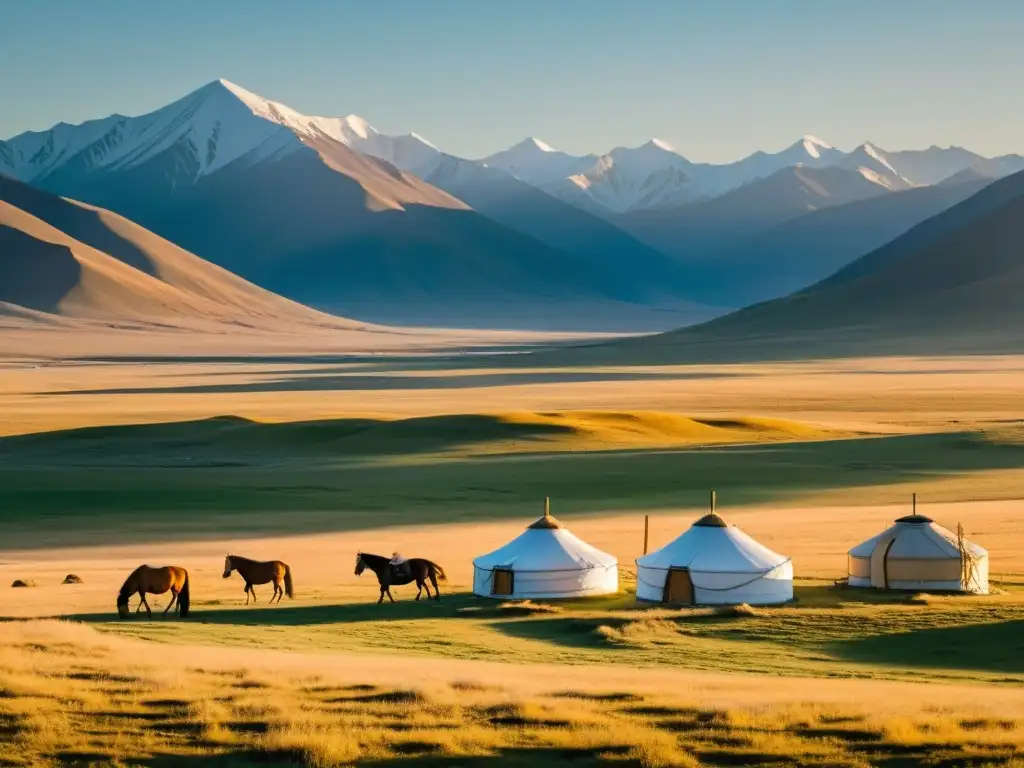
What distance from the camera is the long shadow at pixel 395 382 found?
117125 millimetres

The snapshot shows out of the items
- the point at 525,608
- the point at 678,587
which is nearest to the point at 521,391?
the point at 678,587

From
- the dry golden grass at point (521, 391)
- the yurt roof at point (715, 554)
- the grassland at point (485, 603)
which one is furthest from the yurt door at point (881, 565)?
the dry golden grass at point (521, 391)

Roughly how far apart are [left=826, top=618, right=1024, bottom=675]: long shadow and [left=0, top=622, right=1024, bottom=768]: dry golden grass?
3995 mm

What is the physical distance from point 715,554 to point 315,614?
7.31 meters

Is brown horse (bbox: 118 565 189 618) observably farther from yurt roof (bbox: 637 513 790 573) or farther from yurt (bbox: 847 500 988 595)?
yurt (bbox: 847 500 988 595)

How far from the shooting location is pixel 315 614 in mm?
32562

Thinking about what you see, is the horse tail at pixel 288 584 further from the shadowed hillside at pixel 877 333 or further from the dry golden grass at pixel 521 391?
the shadowed hillside at pixel 877 333

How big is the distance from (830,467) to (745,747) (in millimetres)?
45091

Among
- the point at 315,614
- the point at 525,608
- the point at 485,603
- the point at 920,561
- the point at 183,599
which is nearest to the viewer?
the point at 183,599

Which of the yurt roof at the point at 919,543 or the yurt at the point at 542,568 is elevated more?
the yurt roof at the point at 919,543

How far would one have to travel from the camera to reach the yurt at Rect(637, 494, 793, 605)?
34.0 metres

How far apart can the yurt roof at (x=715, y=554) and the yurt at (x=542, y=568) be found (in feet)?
4.03

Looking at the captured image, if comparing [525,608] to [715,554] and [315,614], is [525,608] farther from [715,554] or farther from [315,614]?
[715,554]

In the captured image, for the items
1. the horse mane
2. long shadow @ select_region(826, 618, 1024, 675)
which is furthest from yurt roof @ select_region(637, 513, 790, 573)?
the horse mane
